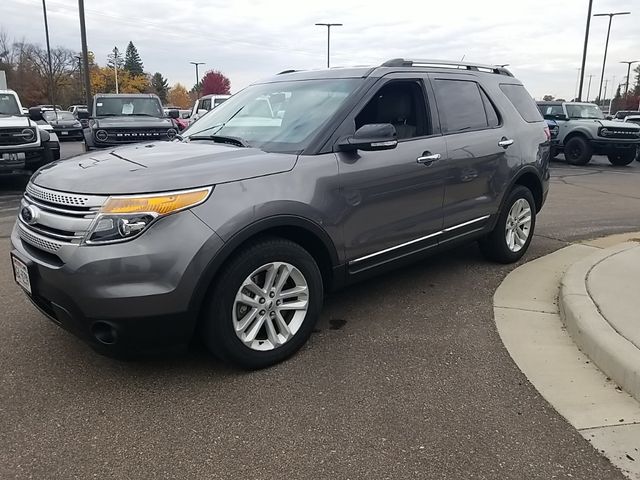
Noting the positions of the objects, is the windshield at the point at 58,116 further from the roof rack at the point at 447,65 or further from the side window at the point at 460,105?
the side window at the point at 460,105

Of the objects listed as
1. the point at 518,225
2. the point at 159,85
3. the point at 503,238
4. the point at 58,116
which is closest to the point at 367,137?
the point at 503,238

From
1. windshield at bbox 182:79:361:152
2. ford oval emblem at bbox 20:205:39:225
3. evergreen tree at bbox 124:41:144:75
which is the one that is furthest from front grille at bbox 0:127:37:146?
evergreen tree at bbox 124:41:144:75

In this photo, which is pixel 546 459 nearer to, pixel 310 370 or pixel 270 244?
pixel 310 370

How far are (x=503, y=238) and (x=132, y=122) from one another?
941 centimetres

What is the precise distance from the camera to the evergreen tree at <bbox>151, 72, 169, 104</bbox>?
9644 cm

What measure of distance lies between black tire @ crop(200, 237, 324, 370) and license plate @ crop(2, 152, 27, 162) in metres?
8.44

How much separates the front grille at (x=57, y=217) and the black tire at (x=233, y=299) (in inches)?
29.5

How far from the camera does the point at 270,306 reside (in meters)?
3.33

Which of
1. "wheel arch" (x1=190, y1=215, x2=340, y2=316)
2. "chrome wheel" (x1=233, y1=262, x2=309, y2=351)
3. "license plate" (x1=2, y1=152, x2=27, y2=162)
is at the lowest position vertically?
"chrome wheel" (x1=233, y1=262, x2=309, y2=351)

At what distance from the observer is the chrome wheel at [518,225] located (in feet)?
17.9

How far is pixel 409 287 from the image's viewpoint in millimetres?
4891

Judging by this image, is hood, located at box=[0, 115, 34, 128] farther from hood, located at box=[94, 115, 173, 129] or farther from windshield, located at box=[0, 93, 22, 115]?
Result: hood, located at box=[94, 115, 173, 129]

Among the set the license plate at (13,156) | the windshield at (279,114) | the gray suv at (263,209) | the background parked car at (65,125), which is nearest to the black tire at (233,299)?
the gray suv at (263,209)

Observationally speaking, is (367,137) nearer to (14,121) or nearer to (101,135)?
(14,121)
